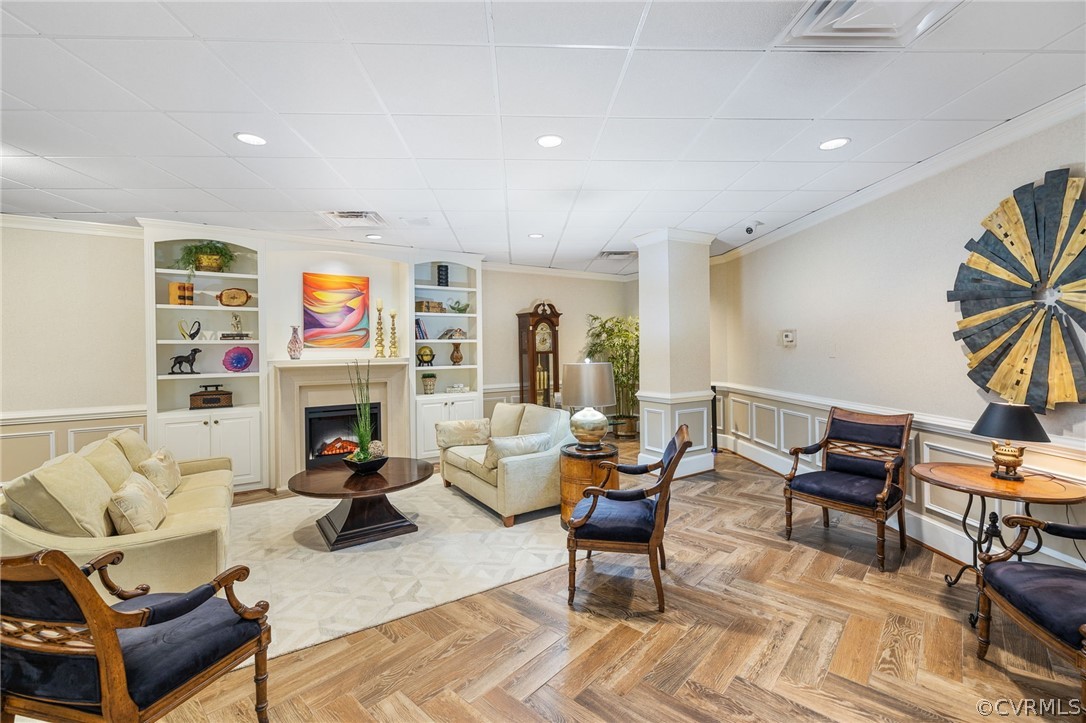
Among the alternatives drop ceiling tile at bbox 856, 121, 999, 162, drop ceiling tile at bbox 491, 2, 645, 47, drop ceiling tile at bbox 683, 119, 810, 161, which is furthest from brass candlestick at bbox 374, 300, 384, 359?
drop ceiling tile at bbox 856, 121, 999, 162

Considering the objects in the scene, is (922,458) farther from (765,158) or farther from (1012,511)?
(765,158)

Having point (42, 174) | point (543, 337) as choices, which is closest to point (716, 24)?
point (42, 174)

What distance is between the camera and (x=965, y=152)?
305cm

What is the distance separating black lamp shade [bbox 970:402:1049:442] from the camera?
2.38 metres

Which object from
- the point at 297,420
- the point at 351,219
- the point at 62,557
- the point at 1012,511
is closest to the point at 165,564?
the point at 62,557

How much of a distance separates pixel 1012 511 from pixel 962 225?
1879mm

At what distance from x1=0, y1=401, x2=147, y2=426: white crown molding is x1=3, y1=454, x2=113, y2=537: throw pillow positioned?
2.71 m

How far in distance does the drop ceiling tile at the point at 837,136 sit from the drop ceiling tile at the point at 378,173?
8.32ft

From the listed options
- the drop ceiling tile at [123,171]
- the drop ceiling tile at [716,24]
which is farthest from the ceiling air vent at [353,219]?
the drop ceiling tile at [716,24]

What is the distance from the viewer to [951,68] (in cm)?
218

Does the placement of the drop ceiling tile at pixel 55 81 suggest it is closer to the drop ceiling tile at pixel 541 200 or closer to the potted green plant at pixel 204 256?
the drop ceiling tile at pixel 541 200

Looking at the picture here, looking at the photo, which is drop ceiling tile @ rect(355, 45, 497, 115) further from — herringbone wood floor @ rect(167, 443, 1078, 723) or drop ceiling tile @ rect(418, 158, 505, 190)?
herringbone wood floor @ rect(167, 443, 1078, 723)

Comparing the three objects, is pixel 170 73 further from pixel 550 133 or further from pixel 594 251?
pixel 594 251

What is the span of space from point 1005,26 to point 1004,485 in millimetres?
2190
